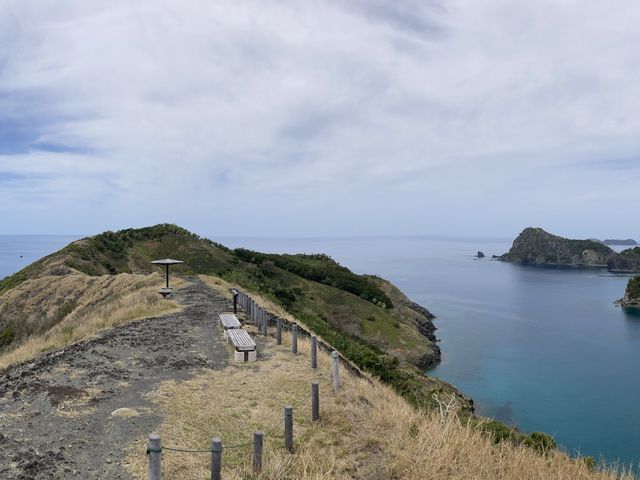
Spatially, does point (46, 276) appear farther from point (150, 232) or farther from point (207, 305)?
point (150, 232)

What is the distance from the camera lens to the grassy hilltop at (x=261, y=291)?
28.2 metres

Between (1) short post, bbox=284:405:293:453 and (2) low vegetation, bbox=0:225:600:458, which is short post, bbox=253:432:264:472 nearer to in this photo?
(1) short post, bbox=284:405:293:453

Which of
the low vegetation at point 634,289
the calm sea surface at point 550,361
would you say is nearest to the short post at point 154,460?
the calm sea surface at point 550,361

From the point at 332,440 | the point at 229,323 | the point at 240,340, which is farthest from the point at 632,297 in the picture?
the point at 332,440

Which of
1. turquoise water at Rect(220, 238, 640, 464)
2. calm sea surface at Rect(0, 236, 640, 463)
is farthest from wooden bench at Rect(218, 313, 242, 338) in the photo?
turquoise water at Rect(220, 238, 640, 464)

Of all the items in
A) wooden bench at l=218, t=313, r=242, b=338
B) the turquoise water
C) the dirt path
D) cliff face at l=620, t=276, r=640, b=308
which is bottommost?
the turquoise water

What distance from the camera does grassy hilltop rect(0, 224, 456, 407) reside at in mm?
28188

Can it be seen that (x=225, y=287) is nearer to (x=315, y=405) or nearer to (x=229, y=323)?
(x=229, y=323)

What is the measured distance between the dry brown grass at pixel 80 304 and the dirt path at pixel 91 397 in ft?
5.75

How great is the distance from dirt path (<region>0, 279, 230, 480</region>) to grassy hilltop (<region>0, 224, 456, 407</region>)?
449 centimetres

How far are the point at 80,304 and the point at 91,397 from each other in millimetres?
20187

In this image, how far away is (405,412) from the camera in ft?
30.2

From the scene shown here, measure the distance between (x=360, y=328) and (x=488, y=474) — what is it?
154ft

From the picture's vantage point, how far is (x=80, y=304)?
28.1 metres
